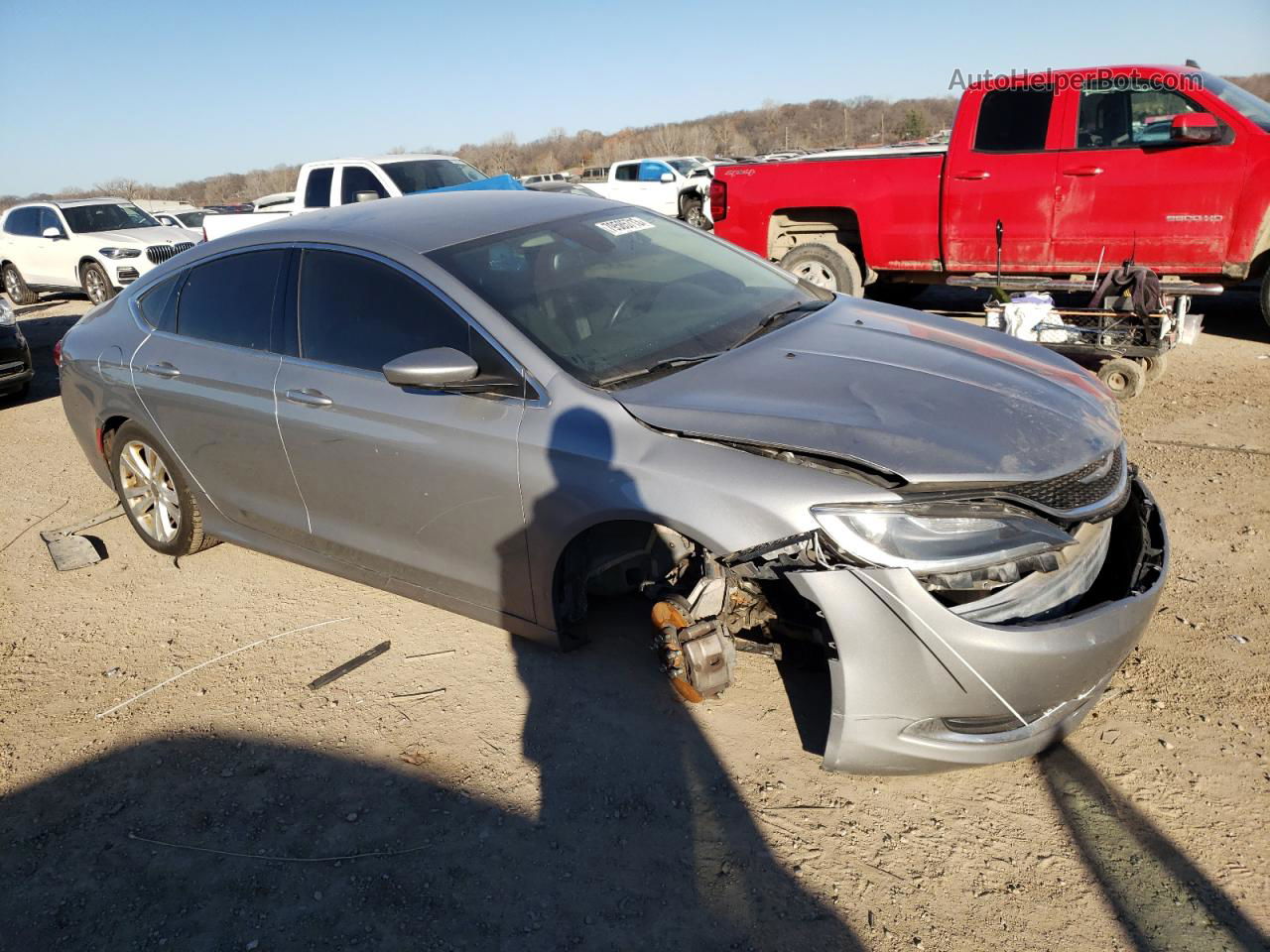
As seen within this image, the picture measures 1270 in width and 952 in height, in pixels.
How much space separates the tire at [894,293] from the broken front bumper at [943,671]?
24.6ft

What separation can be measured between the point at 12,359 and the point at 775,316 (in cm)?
783

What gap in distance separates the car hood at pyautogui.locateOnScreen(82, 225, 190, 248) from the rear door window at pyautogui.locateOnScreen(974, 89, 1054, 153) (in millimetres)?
11886

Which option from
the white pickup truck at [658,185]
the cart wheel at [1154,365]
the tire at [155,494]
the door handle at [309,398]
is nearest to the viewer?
the door handle at [309,398]

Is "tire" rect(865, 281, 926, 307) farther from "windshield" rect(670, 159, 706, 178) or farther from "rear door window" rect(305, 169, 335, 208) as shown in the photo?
"windshield" rect(670, 159, 706, 178)

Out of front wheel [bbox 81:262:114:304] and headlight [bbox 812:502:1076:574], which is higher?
headlight [bbox 812:502:1076:574]

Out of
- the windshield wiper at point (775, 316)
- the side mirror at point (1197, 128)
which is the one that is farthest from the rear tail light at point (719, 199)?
the windshield wiper at point (775, 316)

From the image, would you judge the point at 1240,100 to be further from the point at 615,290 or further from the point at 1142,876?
the point at 1142,876

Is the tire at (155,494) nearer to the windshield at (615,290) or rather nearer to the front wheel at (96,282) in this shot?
the windshield at (615,290)

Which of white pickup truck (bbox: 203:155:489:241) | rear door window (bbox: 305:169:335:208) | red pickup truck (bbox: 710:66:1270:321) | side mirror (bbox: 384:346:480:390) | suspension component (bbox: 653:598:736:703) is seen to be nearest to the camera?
suspension component (bbox: 653:598:736:703)

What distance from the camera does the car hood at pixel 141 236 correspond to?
565 inches

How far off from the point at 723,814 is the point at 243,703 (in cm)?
200

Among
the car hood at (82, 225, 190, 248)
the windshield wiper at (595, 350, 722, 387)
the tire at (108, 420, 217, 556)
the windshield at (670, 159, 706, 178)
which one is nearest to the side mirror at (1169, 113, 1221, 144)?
the windshield wiper at (595, 350, 722, 387)

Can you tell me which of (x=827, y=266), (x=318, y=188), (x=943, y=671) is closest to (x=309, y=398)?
(x=943, y=671)

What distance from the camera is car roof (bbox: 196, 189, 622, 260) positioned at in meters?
3.82
